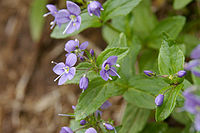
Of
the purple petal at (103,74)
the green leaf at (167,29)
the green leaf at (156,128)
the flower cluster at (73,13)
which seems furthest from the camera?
the green leaf at (167,29)

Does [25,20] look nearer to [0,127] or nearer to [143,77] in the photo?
[0,127]

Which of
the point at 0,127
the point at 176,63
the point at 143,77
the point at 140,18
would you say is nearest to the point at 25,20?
the point at 0,127

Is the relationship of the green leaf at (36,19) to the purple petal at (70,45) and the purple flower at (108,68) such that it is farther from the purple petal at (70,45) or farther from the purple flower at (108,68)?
the purple flower at (108,68)

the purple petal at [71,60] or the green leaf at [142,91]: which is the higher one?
the purple petal at [71,60]

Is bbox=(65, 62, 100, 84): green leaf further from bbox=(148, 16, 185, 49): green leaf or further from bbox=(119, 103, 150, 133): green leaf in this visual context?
bbox=(148, 16, 185, 49): green leaf

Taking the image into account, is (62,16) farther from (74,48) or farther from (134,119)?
(134,119)

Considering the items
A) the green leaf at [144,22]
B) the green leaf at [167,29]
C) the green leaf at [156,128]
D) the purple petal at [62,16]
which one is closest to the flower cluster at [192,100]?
the purple petal at [62,16]

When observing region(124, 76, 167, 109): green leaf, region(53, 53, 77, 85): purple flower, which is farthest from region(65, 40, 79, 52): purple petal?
region(124, 76, 167, 109): green leaf
